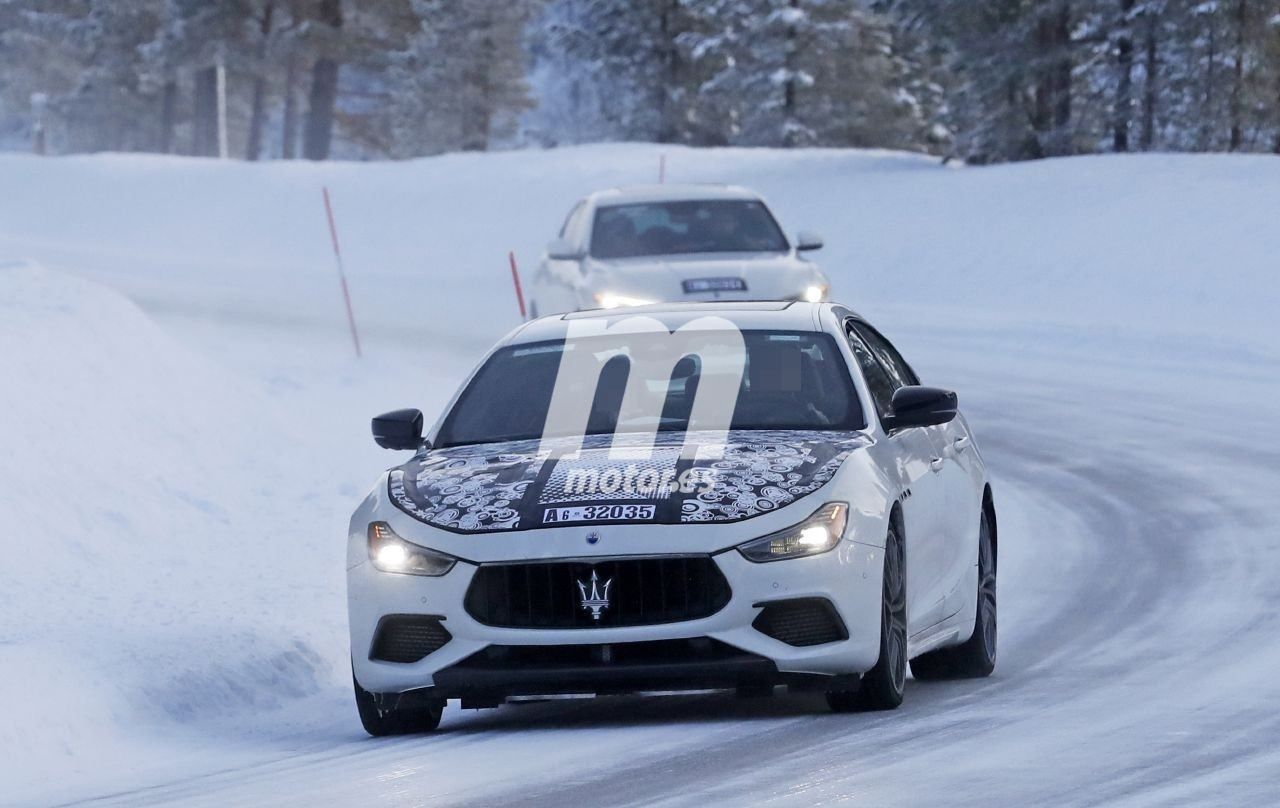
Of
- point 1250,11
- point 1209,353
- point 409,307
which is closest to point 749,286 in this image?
point 1209,353

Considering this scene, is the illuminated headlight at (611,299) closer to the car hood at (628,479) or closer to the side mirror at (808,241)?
the side mirror at (808,241)

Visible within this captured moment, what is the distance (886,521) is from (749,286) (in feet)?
33.9

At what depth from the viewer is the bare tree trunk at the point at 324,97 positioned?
215 feet

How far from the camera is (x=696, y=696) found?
822 centimetres

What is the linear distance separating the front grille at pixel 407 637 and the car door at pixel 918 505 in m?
1.57

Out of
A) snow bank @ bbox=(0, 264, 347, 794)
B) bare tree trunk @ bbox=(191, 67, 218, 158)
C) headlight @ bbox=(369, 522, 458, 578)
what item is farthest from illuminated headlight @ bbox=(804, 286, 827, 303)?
bare tree trunk @ bbox=(191, 67, 218, 158)

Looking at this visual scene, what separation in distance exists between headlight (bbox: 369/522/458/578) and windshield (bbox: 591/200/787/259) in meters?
11.3

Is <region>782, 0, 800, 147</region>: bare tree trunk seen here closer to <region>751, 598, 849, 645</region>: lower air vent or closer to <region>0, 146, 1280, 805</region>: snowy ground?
<region>0, 146, 1280, 805</region>: snowy ground

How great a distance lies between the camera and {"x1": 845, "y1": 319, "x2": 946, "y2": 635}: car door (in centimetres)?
773

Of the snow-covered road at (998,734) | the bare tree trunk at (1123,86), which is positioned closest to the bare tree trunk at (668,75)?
the bare tree trunk at (1123,86)

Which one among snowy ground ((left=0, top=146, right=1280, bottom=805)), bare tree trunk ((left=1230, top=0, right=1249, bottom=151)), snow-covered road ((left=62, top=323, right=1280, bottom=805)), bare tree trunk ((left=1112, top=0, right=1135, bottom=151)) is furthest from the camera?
bare tree trunk ((left=1112, top=0, right=1135, bottom=151))

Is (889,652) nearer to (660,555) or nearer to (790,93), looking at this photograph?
(660,555)

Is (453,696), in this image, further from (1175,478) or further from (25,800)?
(1175,478)

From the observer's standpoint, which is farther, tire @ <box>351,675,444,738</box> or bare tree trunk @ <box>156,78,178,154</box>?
bare tree trunk @ <box>156,78,178,154</box>
